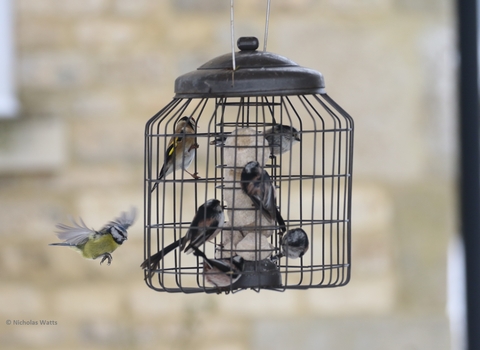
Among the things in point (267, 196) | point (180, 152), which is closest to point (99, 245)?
point (180, 152)

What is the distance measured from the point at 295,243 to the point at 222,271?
30 cm

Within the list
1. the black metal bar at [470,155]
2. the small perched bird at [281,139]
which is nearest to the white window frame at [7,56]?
the small perched bird at [281,139]

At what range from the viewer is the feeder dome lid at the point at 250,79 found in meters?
2.71

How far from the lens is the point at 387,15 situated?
5.01 metres

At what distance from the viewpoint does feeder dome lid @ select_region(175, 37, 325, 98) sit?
2715 mm

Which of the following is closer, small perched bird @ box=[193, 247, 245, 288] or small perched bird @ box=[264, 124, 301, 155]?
small perched bird @ box=[193, 247, 245, 288]

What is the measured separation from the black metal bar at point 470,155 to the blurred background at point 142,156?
0.90 metres

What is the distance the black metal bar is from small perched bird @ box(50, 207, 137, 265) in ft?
5.61

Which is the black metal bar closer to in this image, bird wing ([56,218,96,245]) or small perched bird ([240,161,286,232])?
small perched bird ([240,161,286,232])

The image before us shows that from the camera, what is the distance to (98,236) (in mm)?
3635

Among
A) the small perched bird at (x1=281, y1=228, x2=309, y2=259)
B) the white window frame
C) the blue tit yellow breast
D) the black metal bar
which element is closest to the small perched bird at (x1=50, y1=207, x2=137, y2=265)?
the blue tit yellow breast

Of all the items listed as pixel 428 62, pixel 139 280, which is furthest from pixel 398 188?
A: pixel 139 280

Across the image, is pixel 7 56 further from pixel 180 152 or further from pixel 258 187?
pixel 258 187

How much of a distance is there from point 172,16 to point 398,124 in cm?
155
